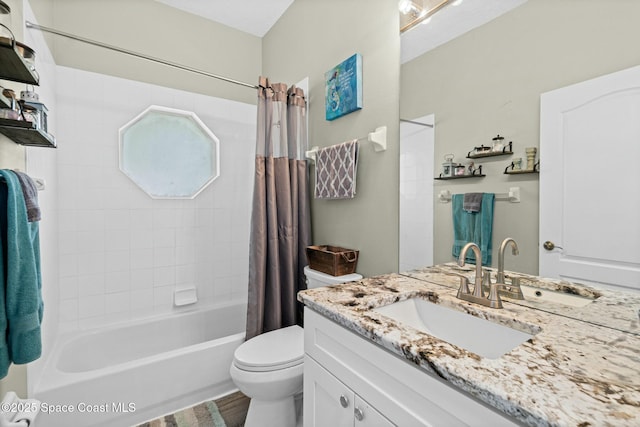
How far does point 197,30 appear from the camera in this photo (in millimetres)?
2477

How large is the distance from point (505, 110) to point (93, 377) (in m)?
2.13

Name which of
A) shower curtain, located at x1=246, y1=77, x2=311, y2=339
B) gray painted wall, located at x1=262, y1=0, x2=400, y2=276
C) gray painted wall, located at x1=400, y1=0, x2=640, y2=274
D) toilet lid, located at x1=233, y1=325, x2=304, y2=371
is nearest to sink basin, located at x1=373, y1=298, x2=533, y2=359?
gray painted wall, located at x1=400, y1=0, x2=640, y2=274

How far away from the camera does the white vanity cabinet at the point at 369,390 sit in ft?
1.96

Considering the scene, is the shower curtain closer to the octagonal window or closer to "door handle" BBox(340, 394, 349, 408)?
the octagonal window

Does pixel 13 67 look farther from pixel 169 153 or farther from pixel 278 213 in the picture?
pixel 169 153

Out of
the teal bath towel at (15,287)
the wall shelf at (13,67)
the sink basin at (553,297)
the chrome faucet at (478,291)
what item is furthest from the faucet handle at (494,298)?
the wall shelf at (13,67)

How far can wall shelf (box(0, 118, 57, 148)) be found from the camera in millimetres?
983

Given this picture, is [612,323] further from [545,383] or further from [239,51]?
[239,51]

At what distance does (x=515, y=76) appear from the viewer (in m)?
0.95

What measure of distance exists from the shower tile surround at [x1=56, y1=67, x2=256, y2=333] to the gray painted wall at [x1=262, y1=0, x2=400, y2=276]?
0.84m

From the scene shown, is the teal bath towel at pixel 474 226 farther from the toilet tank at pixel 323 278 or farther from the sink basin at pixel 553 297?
the toilet tank at pixel 323 278

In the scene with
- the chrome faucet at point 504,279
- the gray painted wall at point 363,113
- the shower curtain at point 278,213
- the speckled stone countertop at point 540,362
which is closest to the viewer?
the speckled stone countertop at point 540,362

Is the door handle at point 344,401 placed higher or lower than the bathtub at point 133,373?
higher

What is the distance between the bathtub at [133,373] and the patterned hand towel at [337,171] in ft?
3.57
